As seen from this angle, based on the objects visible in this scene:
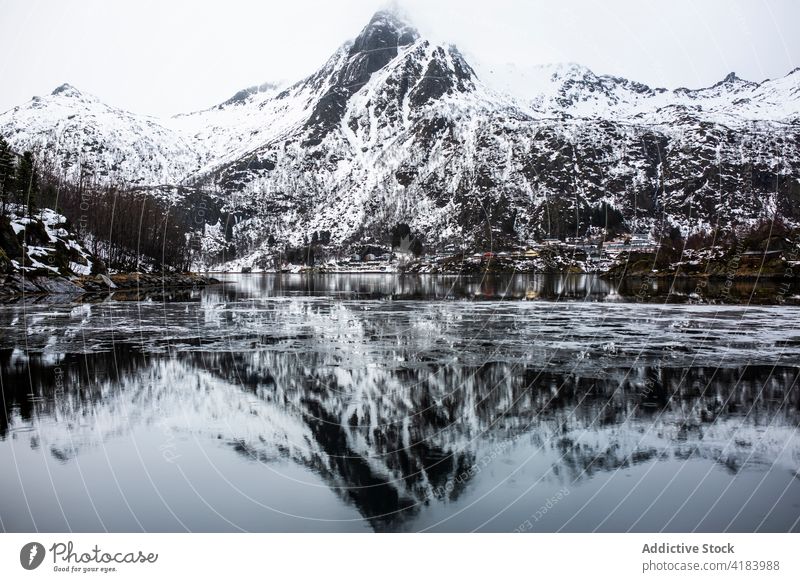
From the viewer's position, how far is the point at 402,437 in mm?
8516

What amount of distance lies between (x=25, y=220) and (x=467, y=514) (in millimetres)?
58620

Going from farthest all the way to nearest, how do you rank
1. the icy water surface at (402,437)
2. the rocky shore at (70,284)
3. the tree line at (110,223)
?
the tree line at (110,223) → the rocky shore at (70,284) → the icy water surface at (402,437)

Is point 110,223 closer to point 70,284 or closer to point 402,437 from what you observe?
point 70,284

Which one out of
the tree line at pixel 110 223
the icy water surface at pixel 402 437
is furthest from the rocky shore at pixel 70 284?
the icy water surface at pixel 402 437

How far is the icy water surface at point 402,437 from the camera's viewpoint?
6441 mm

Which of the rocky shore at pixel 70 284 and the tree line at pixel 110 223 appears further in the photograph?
the tree line at pixel 110 223

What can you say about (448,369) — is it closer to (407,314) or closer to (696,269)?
(407,314)

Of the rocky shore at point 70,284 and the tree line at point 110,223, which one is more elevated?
the tree line at point 110,223

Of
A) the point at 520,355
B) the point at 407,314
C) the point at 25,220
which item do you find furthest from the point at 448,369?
the point at 25,220

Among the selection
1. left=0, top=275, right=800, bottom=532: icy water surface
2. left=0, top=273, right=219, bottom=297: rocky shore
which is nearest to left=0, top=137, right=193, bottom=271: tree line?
left=0, top=273, right=219, bottom=297: rocky shore

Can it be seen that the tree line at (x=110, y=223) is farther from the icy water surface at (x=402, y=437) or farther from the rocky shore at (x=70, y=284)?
the icy water surface at (x=402, y=437)

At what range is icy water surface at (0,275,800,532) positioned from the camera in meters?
6.44

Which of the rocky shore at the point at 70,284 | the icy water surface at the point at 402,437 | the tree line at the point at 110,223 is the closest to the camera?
the icy water surface at the point at 402,437

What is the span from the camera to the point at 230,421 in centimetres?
945
